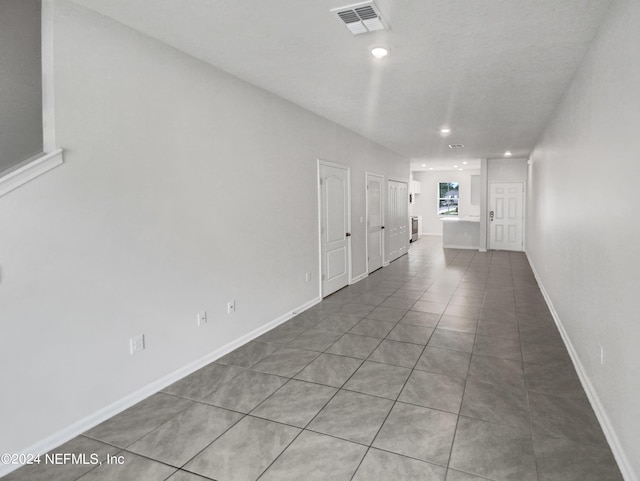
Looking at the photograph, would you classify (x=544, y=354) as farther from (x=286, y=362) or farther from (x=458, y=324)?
(x=286, y=362)

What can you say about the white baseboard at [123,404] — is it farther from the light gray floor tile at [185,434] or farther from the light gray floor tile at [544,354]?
the light gray floor tile at [544,354]

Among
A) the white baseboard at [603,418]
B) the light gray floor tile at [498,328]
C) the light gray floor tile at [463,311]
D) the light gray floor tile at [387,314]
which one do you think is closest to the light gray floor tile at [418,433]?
the white baseboard at [603,418]

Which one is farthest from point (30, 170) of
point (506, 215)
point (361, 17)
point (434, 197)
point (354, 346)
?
point (434, 197)

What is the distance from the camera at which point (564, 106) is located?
414 cm

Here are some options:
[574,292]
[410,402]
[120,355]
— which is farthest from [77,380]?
[574,292]

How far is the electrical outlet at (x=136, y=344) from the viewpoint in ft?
8.84

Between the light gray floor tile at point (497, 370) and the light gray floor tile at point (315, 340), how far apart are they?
1366mm

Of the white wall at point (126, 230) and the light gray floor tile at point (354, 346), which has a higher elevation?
the white wall at point (126, 230)

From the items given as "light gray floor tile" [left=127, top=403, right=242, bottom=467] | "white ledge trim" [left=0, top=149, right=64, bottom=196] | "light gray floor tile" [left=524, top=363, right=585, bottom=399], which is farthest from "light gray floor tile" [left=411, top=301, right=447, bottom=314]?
"white ledge trim" [left=0, top=149, right=64, bottom=196]

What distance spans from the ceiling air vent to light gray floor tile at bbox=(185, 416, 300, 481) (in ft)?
8.80

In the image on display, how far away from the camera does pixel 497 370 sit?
315cm

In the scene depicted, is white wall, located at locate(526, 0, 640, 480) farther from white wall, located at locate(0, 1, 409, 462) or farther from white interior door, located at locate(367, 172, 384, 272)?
white interior door, located at locate(367, 172, 384, 272)

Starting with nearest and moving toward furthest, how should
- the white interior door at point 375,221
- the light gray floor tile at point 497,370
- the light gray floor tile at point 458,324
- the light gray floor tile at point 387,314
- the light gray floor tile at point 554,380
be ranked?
the light gray floor tile at point 554,380
the light gray floor tile at point 497,370
the light gray floor tile at point 458,324
the light gray floor tile at point 387,314
the white interior door at point 375,221

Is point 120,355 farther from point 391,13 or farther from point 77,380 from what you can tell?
point 391,13
